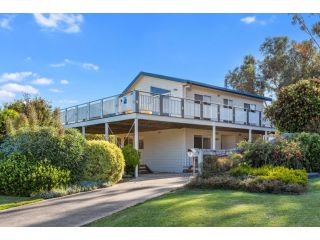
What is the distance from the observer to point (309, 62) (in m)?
37.5

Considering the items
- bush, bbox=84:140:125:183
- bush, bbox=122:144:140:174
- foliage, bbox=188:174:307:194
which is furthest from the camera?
bush, bbox=122:144:140:174

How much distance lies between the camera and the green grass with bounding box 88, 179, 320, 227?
19.9 ft

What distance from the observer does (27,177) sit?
12.3 m

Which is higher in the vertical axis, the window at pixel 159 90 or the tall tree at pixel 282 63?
the tall tree at pixel 282 63

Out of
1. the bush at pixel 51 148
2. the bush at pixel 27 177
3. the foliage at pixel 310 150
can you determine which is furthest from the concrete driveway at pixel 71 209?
the foliage at pixel 310 150

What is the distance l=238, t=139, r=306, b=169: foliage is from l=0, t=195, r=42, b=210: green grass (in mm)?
7226

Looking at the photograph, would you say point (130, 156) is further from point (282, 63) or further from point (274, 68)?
point (274, 68)

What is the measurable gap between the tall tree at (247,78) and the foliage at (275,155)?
1255 inches

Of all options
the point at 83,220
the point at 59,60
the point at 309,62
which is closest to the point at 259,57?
the point at 309,62

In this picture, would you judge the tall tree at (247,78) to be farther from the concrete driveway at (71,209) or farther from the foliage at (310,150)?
the concrete driveway at (71,209)

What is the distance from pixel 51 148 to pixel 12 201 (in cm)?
274

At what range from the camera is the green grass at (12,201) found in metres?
10.4

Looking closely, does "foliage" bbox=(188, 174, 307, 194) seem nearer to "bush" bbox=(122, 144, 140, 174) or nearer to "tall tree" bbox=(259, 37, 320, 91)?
"bush" bbox=(122, 144, 140, 174)

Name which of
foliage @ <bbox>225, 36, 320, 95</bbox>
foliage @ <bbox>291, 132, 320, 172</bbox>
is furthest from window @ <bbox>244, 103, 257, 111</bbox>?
foliage @ <bbox>291, 132, 320, 172</bbox>
